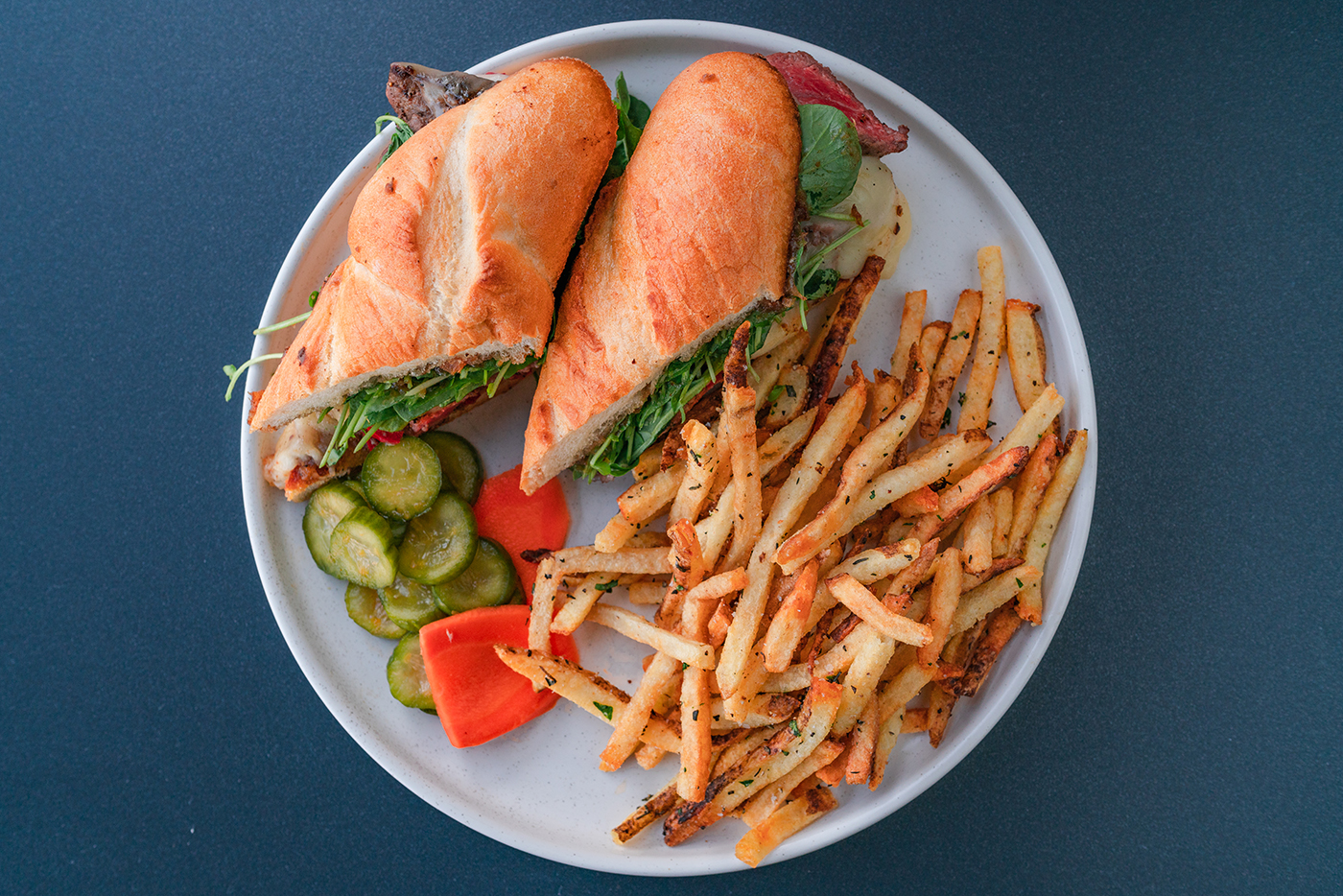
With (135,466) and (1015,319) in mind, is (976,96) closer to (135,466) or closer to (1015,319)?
(1015,319)

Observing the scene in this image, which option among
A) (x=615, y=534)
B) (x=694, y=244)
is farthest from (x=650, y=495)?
(x=694, y=244)

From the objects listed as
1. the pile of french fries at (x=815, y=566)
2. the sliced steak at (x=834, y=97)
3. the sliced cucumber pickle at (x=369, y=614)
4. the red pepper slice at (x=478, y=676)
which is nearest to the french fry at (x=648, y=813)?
the pile of french fries at (x=815, y=566)

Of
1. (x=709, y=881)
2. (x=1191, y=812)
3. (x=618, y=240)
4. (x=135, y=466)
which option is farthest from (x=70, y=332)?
(x=1191, y=812)

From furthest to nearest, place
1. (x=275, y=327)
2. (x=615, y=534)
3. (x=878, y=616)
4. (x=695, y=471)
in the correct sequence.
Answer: (x=275, y=327), (x=615, y=534), (x=695, y=471), (x=878, y=616)

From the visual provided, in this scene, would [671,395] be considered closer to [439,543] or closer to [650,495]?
[650,495]

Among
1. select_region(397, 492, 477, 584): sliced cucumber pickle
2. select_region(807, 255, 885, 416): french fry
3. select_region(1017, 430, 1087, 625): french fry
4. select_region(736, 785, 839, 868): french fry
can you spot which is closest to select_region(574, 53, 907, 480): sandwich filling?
select_region(807, 255, 885, 416): french fry

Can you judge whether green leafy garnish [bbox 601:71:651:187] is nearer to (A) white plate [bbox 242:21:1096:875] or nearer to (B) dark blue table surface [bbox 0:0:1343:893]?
(A) white plate [bbox 242:21:1096:875]
